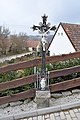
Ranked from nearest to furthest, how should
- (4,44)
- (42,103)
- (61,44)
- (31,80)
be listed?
(42,103), (31,80), (61,44), (4,44)

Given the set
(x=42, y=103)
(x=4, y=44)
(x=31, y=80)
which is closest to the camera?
(x=42, y=103)

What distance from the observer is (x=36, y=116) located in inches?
195

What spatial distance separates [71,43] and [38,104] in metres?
13.2

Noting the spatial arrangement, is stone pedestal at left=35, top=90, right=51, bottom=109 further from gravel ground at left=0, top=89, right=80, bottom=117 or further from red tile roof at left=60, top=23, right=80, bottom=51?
red tile roof at left=60, top=23, right=80, bottom=51

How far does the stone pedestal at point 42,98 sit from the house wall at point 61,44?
12896 mm

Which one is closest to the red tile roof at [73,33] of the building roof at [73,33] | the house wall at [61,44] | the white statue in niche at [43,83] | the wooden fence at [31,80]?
the building roof at [73,33]

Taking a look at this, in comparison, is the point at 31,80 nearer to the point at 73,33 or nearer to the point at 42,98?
the point at 42,98

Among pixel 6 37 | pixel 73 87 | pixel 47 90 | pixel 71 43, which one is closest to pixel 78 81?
pixel 73 87

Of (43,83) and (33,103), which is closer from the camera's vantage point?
(43,83)

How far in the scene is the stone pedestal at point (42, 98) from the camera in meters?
5.18

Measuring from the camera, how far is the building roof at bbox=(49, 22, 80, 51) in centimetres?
1741

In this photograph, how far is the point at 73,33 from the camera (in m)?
18.9

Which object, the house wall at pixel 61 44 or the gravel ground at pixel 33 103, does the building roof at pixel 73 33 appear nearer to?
the house wall at pixel 61 44

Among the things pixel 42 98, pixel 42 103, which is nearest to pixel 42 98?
pixel 42 98
